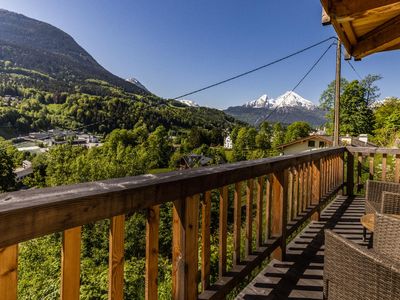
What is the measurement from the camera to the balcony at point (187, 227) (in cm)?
72

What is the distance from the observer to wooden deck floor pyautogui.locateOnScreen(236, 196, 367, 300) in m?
2.04

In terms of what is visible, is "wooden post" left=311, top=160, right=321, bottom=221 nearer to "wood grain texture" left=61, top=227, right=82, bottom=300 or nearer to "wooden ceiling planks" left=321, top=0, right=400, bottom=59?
"wooden ceiling planks" left=321, top=0, right=400, bottom=59

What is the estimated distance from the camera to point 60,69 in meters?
102

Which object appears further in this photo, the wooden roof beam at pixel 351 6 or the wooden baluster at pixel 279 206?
the wooden baluster at pixel 279 206

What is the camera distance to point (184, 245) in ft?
4.28

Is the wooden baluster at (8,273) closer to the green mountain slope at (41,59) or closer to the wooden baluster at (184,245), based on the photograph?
the wooden baluster at (184,245)

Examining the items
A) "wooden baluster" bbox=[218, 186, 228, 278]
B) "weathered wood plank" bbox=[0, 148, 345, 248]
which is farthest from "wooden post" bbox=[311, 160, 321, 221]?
"weathered wood plank" bbox=[0, 148, 345, 248]

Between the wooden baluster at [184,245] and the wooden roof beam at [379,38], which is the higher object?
the wooden roof beam at [379,38]

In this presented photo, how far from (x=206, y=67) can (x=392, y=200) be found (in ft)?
217

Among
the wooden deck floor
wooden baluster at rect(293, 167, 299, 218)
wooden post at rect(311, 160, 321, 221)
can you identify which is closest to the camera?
the wooden deck floor

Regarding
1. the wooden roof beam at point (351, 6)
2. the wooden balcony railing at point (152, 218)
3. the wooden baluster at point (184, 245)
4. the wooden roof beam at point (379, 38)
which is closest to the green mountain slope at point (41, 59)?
the wooden roof beam at point (379, 38)

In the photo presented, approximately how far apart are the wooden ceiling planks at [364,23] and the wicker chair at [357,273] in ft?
5.53

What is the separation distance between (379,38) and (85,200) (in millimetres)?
3360

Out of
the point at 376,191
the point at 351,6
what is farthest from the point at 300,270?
the point at 351,6
